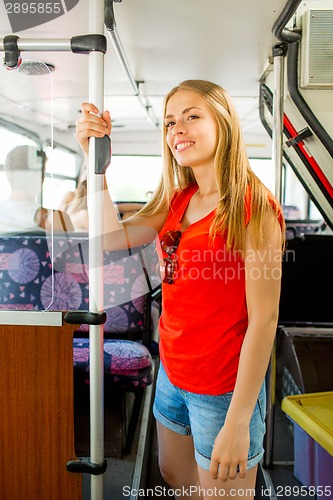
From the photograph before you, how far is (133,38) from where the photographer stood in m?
2.67

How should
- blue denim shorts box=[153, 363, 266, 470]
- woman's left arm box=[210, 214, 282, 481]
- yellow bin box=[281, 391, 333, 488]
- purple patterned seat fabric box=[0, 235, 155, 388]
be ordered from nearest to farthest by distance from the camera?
woman's left arm box=[210, 214, 282, 481] < blue denim shorts box=[153, 363, 266, 470] < yellow bin box=[281, 391, 333, 488] < purple patterned seat fabric box=[0, 235, 155, 388]

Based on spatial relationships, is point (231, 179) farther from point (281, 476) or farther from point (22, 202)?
point (281, 476)

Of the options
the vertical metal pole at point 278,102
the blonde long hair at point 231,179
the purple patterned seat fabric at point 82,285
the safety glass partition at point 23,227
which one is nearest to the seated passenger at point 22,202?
the safety glass partition at point 23,227

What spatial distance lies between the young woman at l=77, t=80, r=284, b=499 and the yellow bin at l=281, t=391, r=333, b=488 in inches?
17.8

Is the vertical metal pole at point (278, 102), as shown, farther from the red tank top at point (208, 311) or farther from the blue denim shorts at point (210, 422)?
the blue denim shorts at point (210, 422)

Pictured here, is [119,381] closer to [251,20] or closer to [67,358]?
[67,358]

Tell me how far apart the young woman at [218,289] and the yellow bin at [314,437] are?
451 mm

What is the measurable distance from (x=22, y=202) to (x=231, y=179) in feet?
4.61

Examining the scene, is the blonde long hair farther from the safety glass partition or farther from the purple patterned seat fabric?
the purple patterned seat fabric

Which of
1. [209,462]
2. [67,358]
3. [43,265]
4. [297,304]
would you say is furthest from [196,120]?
[297,304]

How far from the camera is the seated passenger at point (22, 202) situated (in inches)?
78.0

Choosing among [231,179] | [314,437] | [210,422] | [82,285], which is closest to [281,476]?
[314,437]

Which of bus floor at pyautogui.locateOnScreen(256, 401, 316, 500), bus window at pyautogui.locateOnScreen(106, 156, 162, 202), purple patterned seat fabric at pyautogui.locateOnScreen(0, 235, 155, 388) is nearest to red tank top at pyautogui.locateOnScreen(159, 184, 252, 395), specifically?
purple patterned seat fabric at pyautogui.locateOnScreen(0, 235, 155, 388)

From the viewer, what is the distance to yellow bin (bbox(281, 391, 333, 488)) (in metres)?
1.58
